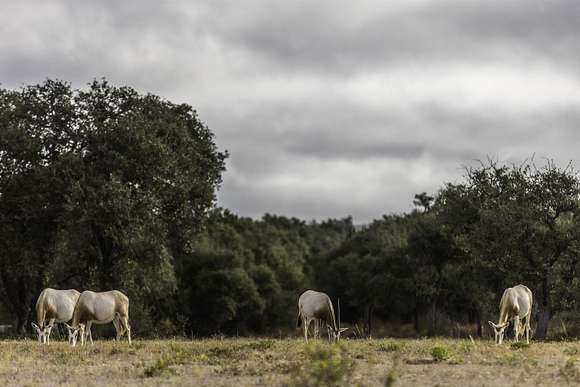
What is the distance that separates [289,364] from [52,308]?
13935mm

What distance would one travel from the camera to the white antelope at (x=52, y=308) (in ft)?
110

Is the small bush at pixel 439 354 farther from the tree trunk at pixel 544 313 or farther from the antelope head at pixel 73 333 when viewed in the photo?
the tree trunk at pixel 544 313

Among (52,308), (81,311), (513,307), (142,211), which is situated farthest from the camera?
(142,211)

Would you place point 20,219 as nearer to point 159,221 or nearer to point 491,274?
point 159,221

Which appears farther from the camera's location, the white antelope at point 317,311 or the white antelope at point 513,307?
the white antelope at point 317,311

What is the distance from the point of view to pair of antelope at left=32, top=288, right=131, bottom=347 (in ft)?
106

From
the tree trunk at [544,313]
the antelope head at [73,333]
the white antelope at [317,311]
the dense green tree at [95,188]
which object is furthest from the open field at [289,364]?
the dense green tree at [95,188]

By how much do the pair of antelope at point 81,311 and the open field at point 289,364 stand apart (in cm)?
226

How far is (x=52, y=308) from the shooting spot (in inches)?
1345

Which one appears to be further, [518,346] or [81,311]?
[81,311]

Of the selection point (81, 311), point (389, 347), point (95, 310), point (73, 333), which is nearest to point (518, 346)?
point (389, 347)

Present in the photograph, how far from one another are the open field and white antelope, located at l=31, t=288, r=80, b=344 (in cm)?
338

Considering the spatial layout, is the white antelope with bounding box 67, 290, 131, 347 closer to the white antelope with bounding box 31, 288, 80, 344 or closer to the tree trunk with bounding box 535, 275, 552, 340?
the white antelope with bounding box 31, 288, 80, 344

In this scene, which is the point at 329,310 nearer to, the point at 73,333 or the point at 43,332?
the point at 73,333
